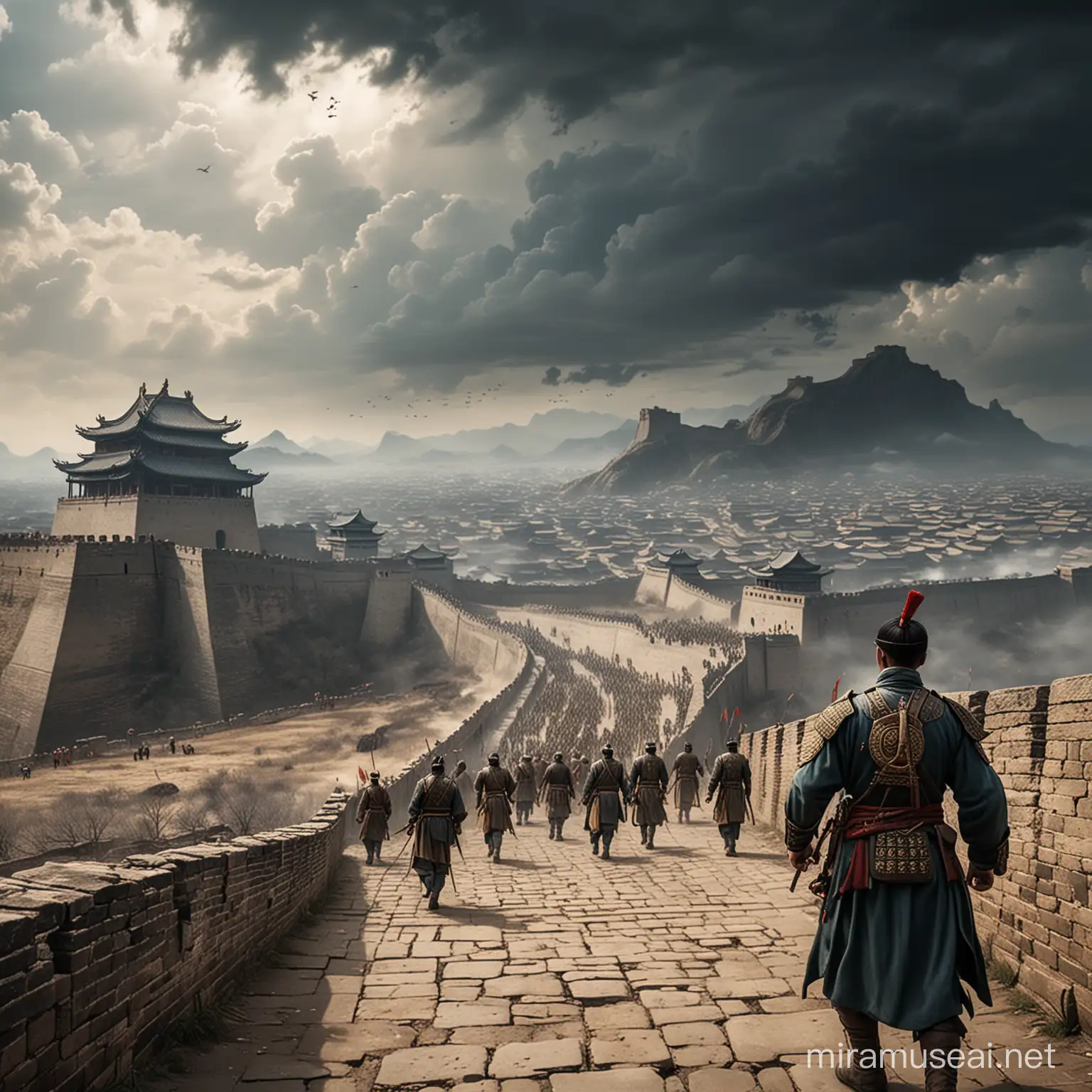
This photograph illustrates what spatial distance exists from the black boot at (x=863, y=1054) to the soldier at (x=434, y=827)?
3946 mm

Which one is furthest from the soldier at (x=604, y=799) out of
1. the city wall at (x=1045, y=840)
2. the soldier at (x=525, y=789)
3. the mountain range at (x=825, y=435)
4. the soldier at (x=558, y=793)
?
the mountain range at (x=825, y=435)

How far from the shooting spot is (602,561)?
8544cm

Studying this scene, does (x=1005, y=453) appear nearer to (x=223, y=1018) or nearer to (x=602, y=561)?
(x=602, y=561)

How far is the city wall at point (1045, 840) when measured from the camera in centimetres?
359

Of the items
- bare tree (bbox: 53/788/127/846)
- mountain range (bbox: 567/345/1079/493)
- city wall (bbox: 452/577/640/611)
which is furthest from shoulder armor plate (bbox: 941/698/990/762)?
mountain range (bbox: 567/345/1079/493)

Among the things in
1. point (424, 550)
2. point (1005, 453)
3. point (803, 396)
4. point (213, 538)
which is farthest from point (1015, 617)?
point (1005, 453)

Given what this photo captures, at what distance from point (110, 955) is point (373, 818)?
5.99 m

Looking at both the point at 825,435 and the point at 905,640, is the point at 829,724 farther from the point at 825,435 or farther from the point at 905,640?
the point at 825,435

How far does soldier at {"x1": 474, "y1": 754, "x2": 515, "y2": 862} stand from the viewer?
8.72m

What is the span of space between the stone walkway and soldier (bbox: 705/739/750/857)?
1857mm

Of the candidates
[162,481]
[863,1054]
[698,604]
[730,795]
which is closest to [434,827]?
[730,795]

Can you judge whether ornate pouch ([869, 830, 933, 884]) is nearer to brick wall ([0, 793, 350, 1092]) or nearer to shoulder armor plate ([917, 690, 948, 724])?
shoulder armor plate ([917, 690, 948, 724])

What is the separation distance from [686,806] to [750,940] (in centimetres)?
644

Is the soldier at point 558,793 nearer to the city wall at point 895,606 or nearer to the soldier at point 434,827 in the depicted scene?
the soldier at point 434,827
